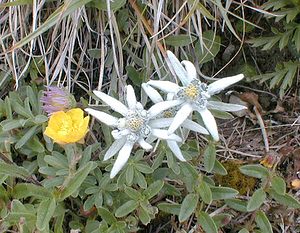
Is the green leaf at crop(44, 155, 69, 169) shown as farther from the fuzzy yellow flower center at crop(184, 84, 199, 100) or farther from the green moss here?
the green moss

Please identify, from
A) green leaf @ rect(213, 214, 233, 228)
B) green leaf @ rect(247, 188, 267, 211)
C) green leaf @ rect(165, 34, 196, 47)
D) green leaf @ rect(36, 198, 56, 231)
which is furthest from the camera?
green leaf @ rect(165, 34, 196, 47)

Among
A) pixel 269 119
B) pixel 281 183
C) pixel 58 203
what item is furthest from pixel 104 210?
pixel 269 119

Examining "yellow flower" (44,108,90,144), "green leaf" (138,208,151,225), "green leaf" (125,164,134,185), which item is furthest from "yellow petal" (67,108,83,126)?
"green leaf" (138,208,151,225)

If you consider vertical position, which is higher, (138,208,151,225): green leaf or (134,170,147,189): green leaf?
(134,170,147,189): green leaf

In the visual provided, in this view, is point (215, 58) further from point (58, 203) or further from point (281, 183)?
point (58, 203)

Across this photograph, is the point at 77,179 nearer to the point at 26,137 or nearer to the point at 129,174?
the point at 129,174

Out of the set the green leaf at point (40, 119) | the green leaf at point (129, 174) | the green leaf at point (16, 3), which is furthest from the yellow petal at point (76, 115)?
the green leaf at point (16, 3)
